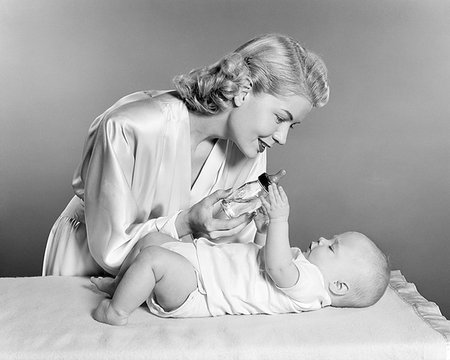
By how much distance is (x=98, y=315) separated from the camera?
2.58 metres

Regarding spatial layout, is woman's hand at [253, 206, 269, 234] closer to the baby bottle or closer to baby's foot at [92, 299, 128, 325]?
the baby bottle

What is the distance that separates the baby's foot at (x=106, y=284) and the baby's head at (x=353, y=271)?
66 centimetres

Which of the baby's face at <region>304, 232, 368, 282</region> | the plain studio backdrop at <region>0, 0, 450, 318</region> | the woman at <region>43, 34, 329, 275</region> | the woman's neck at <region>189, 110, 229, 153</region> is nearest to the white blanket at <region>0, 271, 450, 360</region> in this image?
the baby's face at <region>304, 232, 368, 282</region>

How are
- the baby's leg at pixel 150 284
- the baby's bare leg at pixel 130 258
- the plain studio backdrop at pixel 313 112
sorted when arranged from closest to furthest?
the baby's leg at pixel 150 284
the baby's bare leg at pixel 130 258
the plain studio backdrop at pixel 313 112

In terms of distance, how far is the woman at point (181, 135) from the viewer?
2869mm

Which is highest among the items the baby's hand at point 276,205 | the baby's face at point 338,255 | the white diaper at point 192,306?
the baby's hand at point 276,205

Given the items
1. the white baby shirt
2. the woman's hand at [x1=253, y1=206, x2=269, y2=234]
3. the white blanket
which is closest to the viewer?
the white blanket

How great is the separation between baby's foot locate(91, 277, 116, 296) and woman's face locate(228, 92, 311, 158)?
2.13 feet

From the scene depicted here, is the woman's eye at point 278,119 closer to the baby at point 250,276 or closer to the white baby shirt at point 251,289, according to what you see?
the baby at point 250,276

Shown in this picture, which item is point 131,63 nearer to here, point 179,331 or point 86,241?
A: point 86,241

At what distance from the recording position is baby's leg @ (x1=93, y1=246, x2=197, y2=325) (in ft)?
8.31

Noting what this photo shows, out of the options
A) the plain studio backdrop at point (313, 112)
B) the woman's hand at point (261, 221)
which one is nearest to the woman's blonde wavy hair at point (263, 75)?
the woman's hand at point (261, 221)

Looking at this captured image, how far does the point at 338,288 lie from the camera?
8.89 feet

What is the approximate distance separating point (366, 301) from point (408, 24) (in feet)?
8.20
